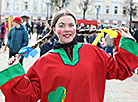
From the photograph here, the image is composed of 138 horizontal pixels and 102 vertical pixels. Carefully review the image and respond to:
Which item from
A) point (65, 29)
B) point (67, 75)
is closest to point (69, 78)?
point (67, 75)

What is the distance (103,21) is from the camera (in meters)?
53.4

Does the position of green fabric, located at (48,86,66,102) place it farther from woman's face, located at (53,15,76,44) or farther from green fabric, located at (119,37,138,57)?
green fabric, located at (119,37,138,57)

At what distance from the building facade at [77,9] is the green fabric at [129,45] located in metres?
47.1

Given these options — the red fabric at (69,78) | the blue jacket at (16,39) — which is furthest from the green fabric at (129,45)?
the blue jacket at (16,39)

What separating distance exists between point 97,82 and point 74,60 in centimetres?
27

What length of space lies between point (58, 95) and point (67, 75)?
0.18m

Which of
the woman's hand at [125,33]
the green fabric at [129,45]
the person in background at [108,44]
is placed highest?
the woman's hand at [125,33]

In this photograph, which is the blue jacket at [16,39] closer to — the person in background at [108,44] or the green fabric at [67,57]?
the person in background at [108,44]

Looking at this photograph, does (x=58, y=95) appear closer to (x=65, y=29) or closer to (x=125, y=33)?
(x=65, y=29)

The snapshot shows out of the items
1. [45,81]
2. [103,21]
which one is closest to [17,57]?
[45,81]

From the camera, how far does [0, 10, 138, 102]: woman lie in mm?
2070

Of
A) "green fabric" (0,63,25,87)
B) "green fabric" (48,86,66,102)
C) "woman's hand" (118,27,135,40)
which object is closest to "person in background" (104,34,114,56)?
"woman's hand" (118,27,135,40)

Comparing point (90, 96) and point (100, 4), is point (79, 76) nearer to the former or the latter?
point (90, 96)

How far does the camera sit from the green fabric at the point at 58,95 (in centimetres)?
219
